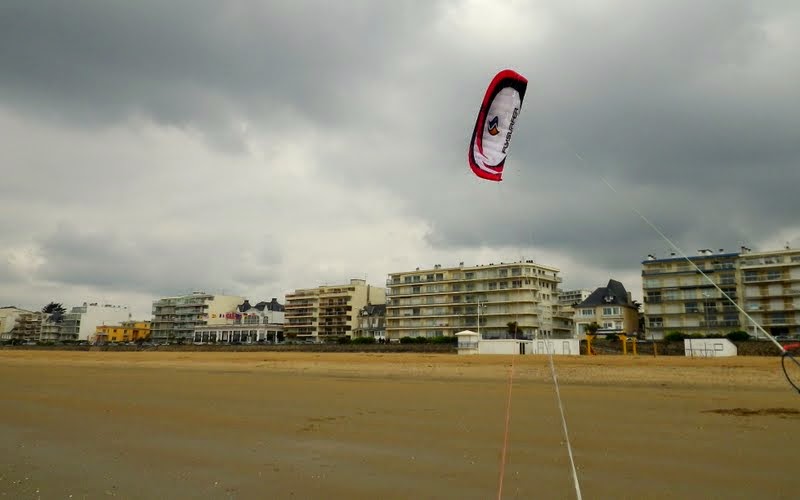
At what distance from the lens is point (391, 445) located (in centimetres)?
944

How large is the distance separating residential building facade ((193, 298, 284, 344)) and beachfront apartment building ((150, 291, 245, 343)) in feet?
5.07

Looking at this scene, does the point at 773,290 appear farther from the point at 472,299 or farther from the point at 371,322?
the point at 371,322

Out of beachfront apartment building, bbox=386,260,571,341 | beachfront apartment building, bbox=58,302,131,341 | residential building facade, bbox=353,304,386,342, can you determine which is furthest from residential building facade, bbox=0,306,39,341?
beachfront apartment building, bbox=386,260,571,341

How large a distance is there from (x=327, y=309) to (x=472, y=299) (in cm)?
3609

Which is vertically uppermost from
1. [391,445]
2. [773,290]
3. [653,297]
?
[773,290]

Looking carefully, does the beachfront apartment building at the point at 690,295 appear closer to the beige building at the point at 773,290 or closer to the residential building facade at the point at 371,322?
the beige building at the point at 773,290

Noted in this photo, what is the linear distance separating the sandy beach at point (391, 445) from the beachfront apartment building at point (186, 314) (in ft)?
399

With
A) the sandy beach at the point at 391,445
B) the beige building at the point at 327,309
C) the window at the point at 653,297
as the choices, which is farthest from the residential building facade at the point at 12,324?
the sandy beach at the point at 391,445

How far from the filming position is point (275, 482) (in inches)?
281

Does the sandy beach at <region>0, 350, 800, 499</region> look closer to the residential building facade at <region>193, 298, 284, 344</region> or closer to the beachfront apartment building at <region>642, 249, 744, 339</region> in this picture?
the beachfront apartment building at <region>642, 249, 744, 339</region>

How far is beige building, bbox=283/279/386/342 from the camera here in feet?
380

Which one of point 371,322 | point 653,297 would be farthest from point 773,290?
point 371,322

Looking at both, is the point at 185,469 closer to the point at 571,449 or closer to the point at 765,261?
the point at 571,449

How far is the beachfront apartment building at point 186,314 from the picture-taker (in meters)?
135
